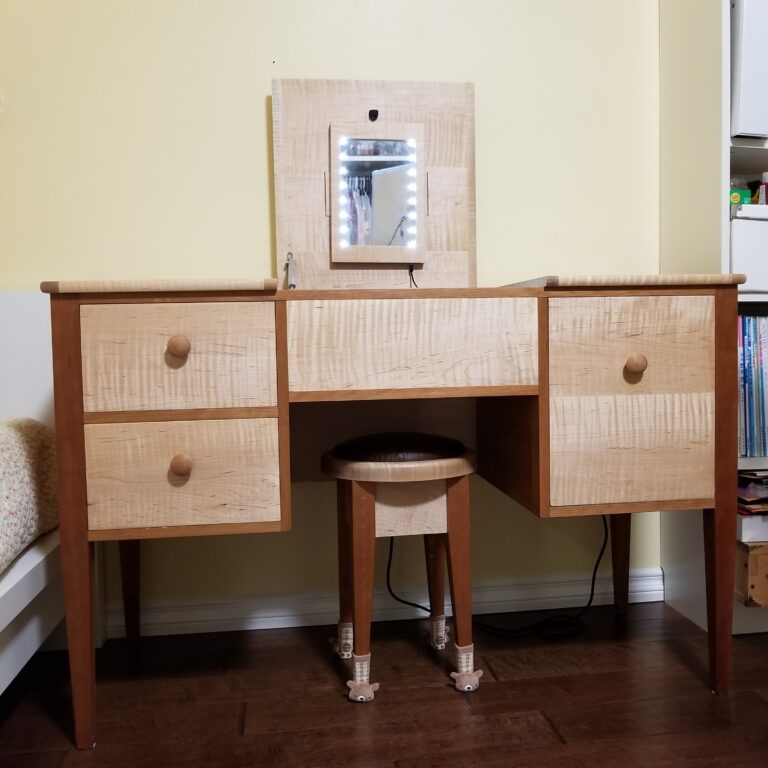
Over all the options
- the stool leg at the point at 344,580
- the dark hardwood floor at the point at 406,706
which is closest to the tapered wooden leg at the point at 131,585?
the dark hardwood floor at the point at 406,706

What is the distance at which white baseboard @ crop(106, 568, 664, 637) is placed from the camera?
1.55 m

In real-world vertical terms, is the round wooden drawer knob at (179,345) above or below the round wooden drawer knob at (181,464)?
above

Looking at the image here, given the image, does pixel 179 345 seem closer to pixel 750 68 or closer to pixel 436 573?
pixel 436 573

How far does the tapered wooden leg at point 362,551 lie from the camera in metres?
1.17

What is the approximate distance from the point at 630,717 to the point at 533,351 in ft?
2.13

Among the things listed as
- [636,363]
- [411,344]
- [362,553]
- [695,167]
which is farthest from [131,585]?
[695,167]

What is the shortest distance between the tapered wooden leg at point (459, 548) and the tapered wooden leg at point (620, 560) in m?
0.50

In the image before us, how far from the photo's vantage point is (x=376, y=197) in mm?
1518

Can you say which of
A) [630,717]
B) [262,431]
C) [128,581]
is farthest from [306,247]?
[630,717]

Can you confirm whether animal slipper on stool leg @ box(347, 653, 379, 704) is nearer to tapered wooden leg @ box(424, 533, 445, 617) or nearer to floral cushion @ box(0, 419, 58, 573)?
tapered wooden leg @ box(424, 533, 445, 617)

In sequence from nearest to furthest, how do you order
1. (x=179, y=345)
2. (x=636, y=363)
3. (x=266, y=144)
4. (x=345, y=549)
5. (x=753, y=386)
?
(x=179, y=345), (x=636, y=363), (x=345, y=549), (x=753, y=386), (x=266, y=144)

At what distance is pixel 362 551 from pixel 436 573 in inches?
11.4

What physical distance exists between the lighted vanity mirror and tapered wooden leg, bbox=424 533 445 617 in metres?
0.63

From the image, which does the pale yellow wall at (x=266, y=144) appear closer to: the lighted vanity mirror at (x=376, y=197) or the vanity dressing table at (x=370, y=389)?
the lighted vanity mirror at (x=376, y=197)
